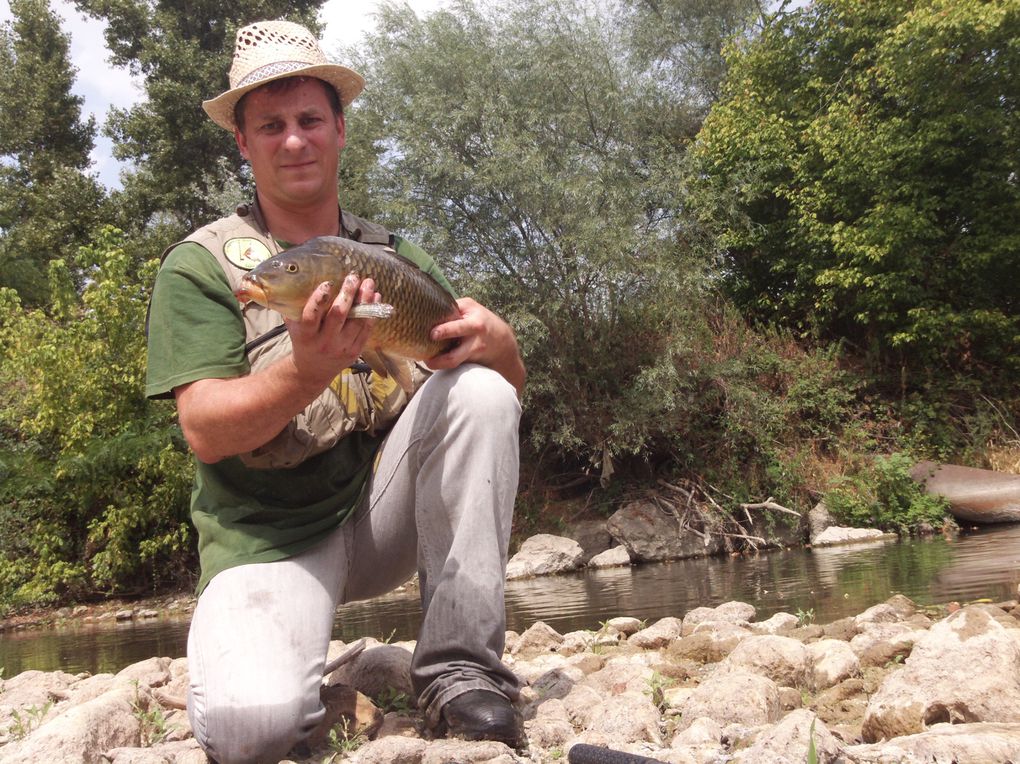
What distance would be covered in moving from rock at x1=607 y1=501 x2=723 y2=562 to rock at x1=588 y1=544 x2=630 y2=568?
289mm

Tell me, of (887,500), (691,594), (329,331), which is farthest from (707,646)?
(887,500)

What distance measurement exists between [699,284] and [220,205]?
9.49m

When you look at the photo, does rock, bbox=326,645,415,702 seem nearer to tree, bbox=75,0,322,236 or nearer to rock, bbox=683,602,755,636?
rock, bbox=683,602,755,636

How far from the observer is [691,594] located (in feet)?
24.1

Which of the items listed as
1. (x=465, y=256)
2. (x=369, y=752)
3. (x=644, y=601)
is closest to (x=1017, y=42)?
(x=465, y=256)

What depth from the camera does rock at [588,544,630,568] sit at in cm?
1290

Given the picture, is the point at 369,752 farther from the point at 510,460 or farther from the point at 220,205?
the point at 220,205

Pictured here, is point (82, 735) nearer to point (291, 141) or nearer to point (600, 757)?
point (600, 757)

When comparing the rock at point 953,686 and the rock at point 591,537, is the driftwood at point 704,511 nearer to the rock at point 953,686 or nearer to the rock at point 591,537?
the rock at point 591,537

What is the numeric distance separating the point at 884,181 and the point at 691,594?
1258 centimetres

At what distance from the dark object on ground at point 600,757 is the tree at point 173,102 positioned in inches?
815

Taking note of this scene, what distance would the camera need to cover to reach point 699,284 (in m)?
15.6

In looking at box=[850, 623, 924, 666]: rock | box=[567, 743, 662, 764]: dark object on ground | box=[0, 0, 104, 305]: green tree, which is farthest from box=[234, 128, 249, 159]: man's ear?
box=[0, 0, 104, 305]: green tree

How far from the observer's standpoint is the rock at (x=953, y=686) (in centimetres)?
217
